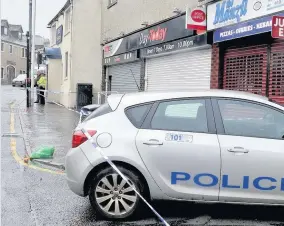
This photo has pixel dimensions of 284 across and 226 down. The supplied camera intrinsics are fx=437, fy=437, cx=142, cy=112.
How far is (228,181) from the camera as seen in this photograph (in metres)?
4.87

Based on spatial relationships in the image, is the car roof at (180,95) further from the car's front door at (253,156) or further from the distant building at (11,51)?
the distant building at (11,51)

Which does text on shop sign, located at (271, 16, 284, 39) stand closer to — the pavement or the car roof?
the car roof

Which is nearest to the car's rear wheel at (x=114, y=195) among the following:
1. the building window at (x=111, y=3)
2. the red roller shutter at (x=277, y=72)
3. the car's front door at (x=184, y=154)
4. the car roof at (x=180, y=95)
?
the car's front door at (x=184, y=154)

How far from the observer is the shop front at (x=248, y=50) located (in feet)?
32.5

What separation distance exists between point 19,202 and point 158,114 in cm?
220

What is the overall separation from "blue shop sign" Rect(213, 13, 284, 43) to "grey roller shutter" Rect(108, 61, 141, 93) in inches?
246

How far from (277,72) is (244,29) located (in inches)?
53.8

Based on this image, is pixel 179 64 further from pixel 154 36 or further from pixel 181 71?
pixel 154 36

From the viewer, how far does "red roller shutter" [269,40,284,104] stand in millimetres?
9828

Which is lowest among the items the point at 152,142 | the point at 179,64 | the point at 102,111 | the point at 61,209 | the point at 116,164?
the point at 61,209

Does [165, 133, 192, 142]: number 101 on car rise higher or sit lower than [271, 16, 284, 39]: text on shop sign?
lower

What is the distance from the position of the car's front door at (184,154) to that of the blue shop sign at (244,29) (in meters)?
5.45

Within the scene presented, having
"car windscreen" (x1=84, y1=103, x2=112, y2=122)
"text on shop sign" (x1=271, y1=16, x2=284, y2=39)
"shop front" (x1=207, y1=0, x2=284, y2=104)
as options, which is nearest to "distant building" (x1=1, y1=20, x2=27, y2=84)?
"shop front" (x1=207, y1=0, x2=284, y2=104)

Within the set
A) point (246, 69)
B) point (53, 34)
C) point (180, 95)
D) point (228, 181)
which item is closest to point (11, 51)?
point (53, 34)
